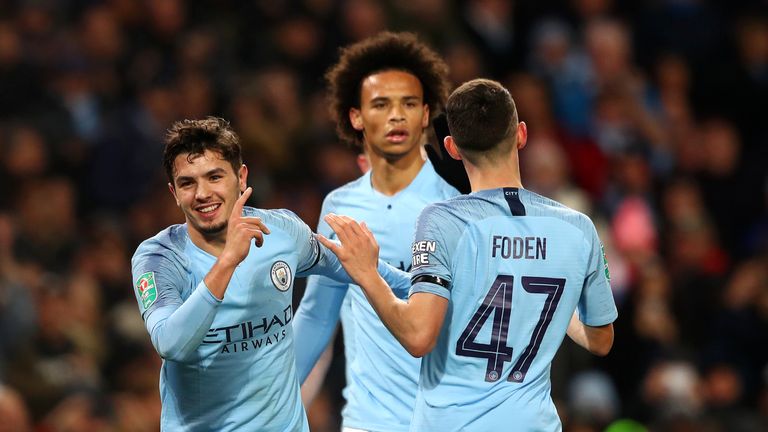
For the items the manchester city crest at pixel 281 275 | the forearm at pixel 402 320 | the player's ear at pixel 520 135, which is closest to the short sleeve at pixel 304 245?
the manchester city crest at pixel 281 275

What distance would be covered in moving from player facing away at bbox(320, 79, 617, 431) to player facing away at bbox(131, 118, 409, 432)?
1.32ft

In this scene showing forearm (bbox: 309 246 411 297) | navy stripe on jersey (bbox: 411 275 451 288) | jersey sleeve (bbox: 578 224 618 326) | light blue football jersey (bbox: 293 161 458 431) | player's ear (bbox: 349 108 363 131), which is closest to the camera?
navy stripe on jersey (bbox: 411 275 451 288)

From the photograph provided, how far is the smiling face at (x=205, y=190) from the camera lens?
4.46 m

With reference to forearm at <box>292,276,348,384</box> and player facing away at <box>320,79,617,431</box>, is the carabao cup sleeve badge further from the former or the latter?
forearm at <box>292,276,348,384</box>

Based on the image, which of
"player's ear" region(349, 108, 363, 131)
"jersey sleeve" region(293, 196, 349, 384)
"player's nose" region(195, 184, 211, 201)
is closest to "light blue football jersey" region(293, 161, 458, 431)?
"jersey sleeve" region(293, 196, 349, 384)

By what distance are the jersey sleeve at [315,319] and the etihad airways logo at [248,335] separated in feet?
3.47

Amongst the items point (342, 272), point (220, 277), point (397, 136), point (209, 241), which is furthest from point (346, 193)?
point (220, 277)

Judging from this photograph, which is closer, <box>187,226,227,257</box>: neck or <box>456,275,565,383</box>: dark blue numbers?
<box>456,275,565,383</box>: dark blue numbers

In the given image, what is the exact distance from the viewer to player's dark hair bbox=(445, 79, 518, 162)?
4324 millimetres

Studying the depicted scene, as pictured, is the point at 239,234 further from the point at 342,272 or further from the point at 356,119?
the point at 356,119

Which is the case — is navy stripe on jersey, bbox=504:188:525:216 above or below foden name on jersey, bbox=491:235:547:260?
above

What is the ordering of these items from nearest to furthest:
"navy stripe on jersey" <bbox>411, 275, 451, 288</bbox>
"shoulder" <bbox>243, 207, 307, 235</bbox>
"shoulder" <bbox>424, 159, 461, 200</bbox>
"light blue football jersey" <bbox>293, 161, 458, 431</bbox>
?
"navy stripe on jersey" <bbox>411, 275, 451, 288</bbox> < "shoulder" <bbox>243, 207, 307, 235</bbox> < "light blue football jersey" <bbox>293, 161, 458, 431</bbox> < "shoulder" <bbox>424, 159, 461, 200</bbox>

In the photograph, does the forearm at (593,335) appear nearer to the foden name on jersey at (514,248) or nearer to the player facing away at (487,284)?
the player facing away at (487,284)

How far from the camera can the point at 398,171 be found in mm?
5812
